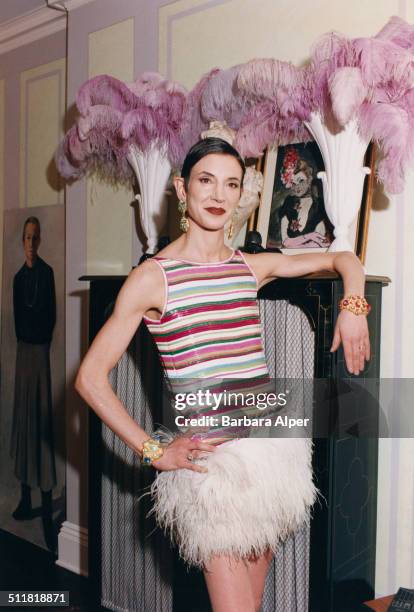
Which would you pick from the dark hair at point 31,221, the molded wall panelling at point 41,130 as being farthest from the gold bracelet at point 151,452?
the dark hair at point 31,221

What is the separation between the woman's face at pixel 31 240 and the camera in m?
4.14

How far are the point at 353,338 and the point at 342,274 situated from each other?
256 millimetres

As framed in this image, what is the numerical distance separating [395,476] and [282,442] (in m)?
0.86

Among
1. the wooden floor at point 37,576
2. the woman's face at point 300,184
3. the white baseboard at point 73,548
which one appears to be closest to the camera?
the woman's face at point 300,184

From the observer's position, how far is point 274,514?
1830 millimetres

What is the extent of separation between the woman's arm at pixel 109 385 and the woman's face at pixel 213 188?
26 centimetres

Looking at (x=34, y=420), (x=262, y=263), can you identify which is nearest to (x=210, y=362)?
(x=262, y=263)

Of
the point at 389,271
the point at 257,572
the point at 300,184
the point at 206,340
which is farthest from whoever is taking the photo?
the point at 300,184

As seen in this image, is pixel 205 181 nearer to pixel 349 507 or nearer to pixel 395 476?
pixel 349 507

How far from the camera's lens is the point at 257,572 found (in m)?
1.98

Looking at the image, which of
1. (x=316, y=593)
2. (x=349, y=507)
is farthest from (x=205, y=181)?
(x=316, y=593)

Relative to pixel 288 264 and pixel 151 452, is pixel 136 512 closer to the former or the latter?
pixel 151 452

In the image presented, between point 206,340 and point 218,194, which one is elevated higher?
point 218,194

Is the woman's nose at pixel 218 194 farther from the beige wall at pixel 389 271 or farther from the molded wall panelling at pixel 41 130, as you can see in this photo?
the molded wall panelling at pixel 41 130
